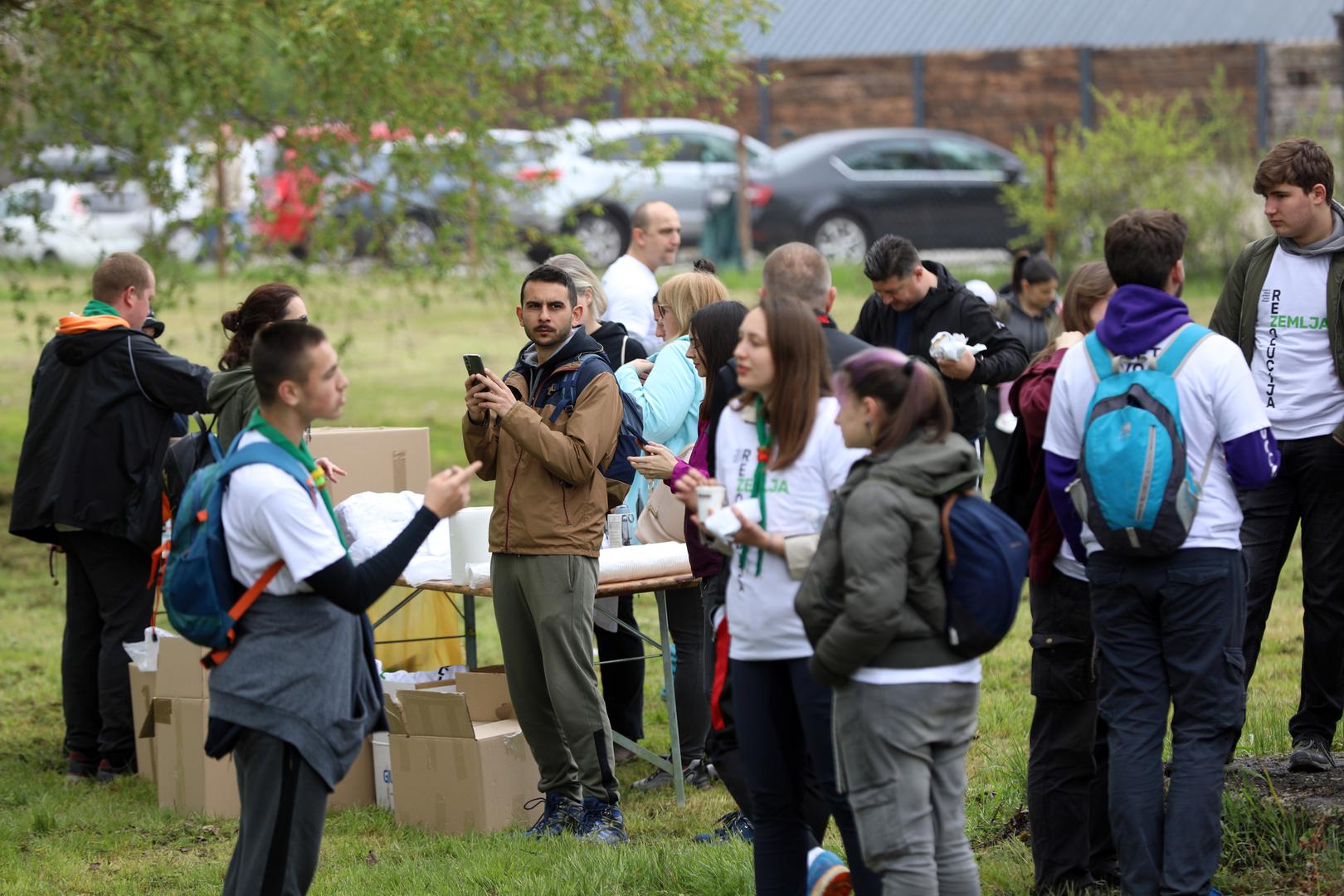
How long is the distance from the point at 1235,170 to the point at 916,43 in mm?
8608

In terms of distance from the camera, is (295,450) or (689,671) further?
(689,671)

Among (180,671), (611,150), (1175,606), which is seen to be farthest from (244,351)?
(611,150)

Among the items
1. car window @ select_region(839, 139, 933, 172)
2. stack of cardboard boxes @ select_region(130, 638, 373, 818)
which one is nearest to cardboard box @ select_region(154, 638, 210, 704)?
stack of cardboard boxes @ select_region(130, 638, 373, 818)

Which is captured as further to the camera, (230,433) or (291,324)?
(230,433)

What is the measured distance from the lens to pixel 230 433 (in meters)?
5.21

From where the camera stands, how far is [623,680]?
6355mm

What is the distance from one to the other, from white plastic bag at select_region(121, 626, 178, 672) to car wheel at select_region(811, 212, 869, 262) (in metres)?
12.9

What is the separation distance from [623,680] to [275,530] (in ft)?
10.00

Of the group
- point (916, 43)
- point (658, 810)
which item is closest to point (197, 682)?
point (658, 810)

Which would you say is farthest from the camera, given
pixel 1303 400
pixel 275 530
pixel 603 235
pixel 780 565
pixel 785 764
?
pixel 603 235

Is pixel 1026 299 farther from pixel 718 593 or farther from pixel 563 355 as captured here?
pixel 718 593

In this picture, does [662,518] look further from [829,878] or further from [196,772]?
[829,878]

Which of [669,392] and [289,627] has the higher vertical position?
[669,392]

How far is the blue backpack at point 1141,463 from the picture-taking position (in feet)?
12.4
